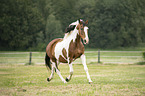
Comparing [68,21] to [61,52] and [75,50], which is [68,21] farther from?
[75,50]

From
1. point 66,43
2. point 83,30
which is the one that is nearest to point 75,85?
point 66,43

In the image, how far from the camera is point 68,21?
56469 mm

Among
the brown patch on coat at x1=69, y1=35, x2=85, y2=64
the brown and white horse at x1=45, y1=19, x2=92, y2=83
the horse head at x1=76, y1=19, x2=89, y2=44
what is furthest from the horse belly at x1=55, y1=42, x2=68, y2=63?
the horse head at x1=76, y1=19, x2=89, y2=44

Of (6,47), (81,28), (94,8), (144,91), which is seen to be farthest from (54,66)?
(94,8)

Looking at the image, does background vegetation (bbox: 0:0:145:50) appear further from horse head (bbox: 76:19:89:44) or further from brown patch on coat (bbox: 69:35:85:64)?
horse head (bbox: 76:19:89:44)

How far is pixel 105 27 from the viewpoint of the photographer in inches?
2115

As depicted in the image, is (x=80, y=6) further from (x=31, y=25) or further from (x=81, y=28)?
(x=81, y=28)

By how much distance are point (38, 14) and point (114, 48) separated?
19.4m

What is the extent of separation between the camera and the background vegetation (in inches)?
1863

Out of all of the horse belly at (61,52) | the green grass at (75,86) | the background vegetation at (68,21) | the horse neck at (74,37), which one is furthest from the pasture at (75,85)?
the background vegetation at (68,21)

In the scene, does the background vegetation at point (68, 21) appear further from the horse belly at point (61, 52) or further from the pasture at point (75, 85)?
the horse belly at point (61, 52)

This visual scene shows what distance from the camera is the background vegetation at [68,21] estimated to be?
4731 centimetres

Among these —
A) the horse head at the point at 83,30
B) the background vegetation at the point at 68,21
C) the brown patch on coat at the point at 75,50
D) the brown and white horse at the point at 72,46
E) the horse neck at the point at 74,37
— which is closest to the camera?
the horse head at the point at 83,30

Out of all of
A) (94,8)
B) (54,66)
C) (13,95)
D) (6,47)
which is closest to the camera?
(13,95)
